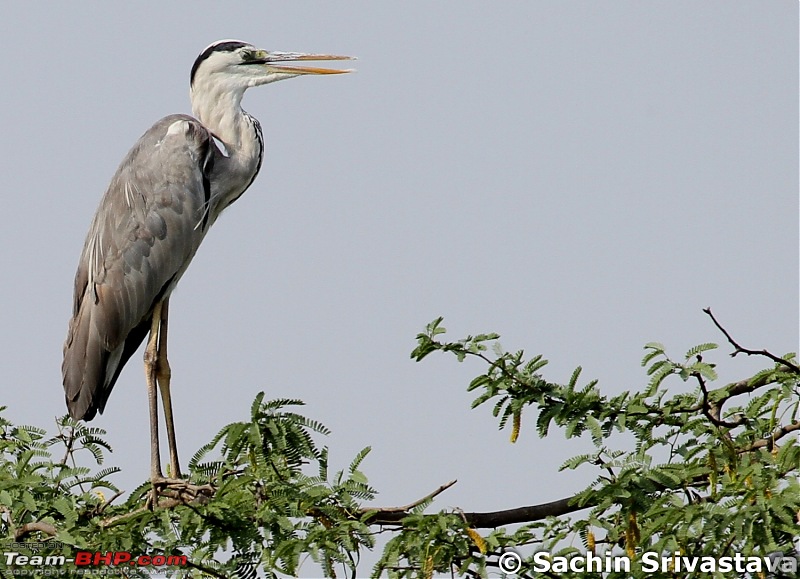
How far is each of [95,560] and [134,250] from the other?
2617mm

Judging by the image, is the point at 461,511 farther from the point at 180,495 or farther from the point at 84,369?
the point at 84,369

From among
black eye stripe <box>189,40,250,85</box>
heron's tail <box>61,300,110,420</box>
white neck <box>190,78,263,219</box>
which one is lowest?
heron's tail <box>61,300,110,420</box>

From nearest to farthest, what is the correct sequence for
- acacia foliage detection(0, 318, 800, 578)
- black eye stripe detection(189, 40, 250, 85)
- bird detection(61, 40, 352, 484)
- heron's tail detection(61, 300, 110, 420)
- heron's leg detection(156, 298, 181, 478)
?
acacia foliage detection(0, 318, 800, 578) → heron's tail detection(61, 300, 110, 420) → bird detection(61, 40, 352, 484) → heron's leg detection(156, 298, 181, 478) → black eye stripe detection(189, 40, 250, 85)

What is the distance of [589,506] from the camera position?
3576 millimetres

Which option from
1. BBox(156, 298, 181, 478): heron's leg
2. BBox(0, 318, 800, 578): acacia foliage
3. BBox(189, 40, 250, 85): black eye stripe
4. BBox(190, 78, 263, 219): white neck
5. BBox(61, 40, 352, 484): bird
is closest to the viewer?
BBox(0, 318, 800, 578): acacia foliage

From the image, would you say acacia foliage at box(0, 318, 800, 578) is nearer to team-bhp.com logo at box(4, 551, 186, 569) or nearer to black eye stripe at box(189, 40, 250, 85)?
team-bhp.com logo at box(4, 551, 186, 569)

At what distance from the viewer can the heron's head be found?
21.8ft

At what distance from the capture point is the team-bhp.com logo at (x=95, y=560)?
3625 millimetres

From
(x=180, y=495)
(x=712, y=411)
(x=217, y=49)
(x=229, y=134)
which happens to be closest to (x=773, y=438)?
(x=712, y=411)

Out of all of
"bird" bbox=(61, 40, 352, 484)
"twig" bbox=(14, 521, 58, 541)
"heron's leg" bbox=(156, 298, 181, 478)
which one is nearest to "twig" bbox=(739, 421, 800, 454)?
"twig" bbox=(14, 521, 58, 541)

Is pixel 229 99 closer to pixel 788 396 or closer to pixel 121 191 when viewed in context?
pixel 121 191

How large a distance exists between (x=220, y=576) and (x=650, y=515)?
1.39 metres

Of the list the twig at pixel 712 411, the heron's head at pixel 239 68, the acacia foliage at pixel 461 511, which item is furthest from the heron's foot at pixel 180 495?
the heron's head at pixel 239 68

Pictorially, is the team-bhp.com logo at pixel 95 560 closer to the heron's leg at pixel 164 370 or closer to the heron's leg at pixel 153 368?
the heron's leg at pixel 153 368
